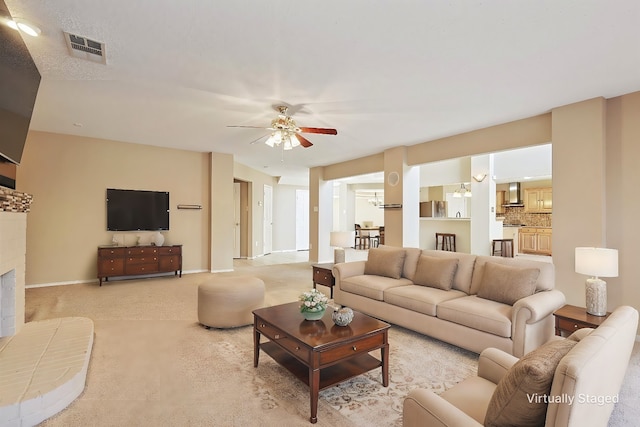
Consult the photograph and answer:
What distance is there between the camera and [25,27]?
2.38m

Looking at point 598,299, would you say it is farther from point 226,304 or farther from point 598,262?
point 226,304

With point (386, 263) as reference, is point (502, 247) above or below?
below

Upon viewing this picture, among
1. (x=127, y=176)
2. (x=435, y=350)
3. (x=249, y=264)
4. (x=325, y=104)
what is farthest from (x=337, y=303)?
(x=127, y=176)

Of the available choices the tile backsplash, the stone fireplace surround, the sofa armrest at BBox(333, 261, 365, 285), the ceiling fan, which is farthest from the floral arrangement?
the tile backsplash

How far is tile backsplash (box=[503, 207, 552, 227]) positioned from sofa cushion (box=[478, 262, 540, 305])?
29.9 feet

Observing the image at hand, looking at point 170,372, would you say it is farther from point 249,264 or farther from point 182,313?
point 249,264

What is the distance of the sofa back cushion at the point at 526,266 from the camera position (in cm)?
310

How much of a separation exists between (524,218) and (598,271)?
9.48m

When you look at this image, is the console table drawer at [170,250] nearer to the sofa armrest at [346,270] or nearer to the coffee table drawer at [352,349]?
the sofa armrest at [346,270]

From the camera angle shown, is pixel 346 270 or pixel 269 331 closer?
pixel 269 331

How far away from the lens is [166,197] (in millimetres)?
6645

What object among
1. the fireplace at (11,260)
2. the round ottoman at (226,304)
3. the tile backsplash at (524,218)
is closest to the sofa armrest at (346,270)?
the round ottoman at (226,304)

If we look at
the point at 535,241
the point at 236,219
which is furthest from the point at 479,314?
the point at 535,241

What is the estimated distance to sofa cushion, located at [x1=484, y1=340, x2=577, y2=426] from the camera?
1079 mm
